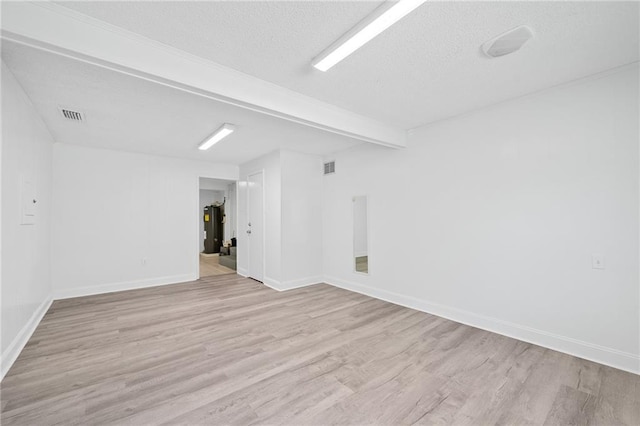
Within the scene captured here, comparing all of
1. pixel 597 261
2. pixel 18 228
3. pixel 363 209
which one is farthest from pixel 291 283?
pixel 597 261

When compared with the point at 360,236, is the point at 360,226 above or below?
above

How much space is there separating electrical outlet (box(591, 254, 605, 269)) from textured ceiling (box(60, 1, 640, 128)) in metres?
1.71

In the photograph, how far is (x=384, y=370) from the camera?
7.73 ft

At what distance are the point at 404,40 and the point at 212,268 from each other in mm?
6943

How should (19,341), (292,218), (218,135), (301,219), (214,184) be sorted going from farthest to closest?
(214,184)
(301,219)
(292,218)
(218,135)
(19,341)

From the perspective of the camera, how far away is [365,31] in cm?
183

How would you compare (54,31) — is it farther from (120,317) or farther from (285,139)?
(120,317)

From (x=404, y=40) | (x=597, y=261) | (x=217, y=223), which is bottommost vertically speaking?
(x=597, y=261)

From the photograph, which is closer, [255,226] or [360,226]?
[360,226]

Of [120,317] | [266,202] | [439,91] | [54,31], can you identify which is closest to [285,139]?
[266,202]

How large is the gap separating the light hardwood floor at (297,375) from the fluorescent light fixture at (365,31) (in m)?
2.60

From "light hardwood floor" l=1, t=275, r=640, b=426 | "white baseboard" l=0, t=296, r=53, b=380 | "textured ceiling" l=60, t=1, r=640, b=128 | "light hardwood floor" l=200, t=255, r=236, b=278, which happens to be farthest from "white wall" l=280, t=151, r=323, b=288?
"white baseboard" l=0, t=296, r=53, b=380

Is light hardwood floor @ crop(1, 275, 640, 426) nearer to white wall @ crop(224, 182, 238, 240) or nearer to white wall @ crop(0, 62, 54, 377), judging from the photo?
white wall @ crop(0, 62, 54, 377)

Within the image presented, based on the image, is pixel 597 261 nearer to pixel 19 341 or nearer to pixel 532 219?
Result: pixel 532 219
